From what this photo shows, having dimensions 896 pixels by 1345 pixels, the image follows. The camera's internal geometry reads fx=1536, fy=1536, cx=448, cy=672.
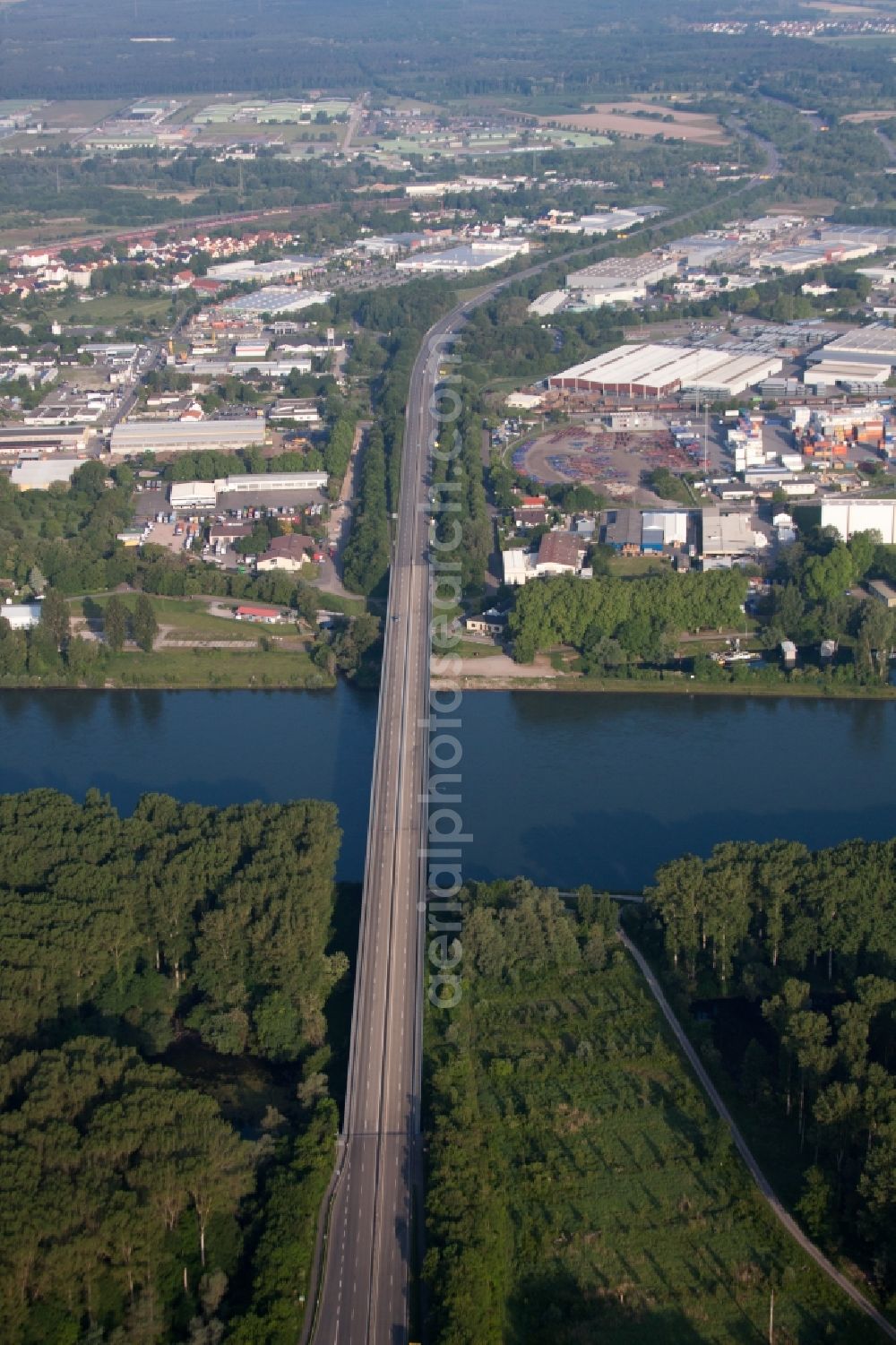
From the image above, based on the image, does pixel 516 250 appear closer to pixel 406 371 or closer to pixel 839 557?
pixel 406 371

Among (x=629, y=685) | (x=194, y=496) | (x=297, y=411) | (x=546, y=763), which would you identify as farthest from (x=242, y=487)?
(x=546, y=763)

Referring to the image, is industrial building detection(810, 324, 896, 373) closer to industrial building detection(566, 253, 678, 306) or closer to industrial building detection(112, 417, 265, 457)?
industrial building detection(566, 253, 678, 306)

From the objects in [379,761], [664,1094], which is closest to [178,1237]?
[664,1094]

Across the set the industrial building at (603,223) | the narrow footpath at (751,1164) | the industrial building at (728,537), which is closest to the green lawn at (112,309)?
Result: the industrial building at (603,223)

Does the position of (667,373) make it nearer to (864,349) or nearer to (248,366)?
(864,349)

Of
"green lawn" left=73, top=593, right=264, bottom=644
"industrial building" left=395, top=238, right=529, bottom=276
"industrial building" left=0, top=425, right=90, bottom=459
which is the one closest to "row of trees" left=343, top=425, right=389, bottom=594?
"green lawn" left=73, top=593, right=264, bottom=644

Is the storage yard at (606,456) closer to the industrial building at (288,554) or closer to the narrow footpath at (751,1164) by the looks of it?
the industrial building at (288,554)
